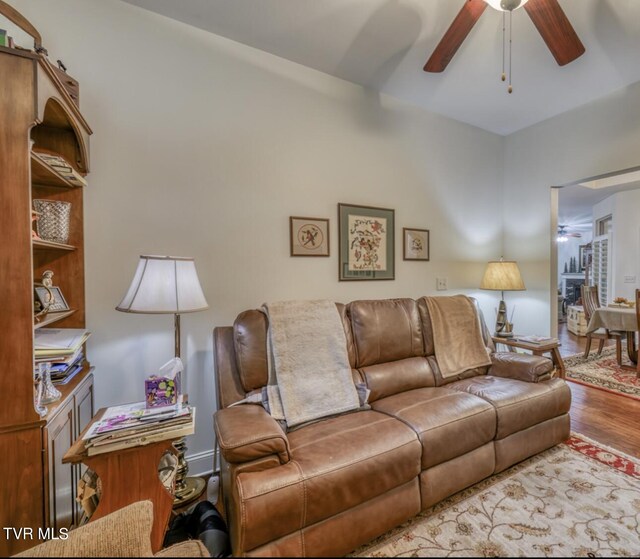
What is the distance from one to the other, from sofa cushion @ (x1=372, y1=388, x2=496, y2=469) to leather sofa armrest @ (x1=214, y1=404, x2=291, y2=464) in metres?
0.69

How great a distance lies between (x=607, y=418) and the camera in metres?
2.52

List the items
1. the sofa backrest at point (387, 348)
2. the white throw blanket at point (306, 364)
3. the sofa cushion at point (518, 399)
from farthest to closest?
the sofa backrest at point (387, 348)
the sofa cushion at point (518, 399)
the white throw blanket at point (306, 364)

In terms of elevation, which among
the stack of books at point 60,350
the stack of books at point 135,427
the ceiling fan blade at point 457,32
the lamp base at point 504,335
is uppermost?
the ceiling fan blade at point 457,32

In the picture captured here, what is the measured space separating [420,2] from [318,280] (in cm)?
184

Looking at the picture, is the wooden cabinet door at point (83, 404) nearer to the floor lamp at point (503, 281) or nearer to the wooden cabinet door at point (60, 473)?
the wooden cabinet door at point (60, 473)

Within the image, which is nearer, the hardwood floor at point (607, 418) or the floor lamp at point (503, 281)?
the hardwood floor at point (607, 418)

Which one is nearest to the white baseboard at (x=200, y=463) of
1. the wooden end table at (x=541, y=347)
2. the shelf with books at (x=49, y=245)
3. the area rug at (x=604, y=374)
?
the shelf with books at (x=49, y=245)

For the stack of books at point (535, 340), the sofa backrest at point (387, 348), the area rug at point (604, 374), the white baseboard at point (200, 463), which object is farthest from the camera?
the area rug at point (604, 374)

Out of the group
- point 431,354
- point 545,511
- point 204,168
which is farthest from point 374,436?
point 204,168

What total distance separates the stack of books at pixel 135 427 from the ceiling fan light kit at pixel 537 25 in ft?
7.54

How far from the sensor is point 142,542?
2.80ft

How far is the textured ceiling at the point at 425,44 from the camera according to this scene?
184cm

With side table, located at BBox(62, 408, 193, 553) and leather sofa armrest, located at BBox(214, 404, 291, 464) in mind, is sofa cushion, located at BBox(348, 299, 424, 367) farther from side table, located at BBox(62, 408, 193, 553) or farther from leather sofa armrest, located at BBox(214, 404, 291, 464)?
side table, located at BBox(62, 408, 193, 553)

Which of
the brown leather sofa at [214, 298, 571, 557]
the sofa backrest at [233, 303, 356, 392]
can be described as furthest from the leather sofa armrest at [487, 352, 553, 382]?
the sofa backrest at [233, 303, 356, 392]
